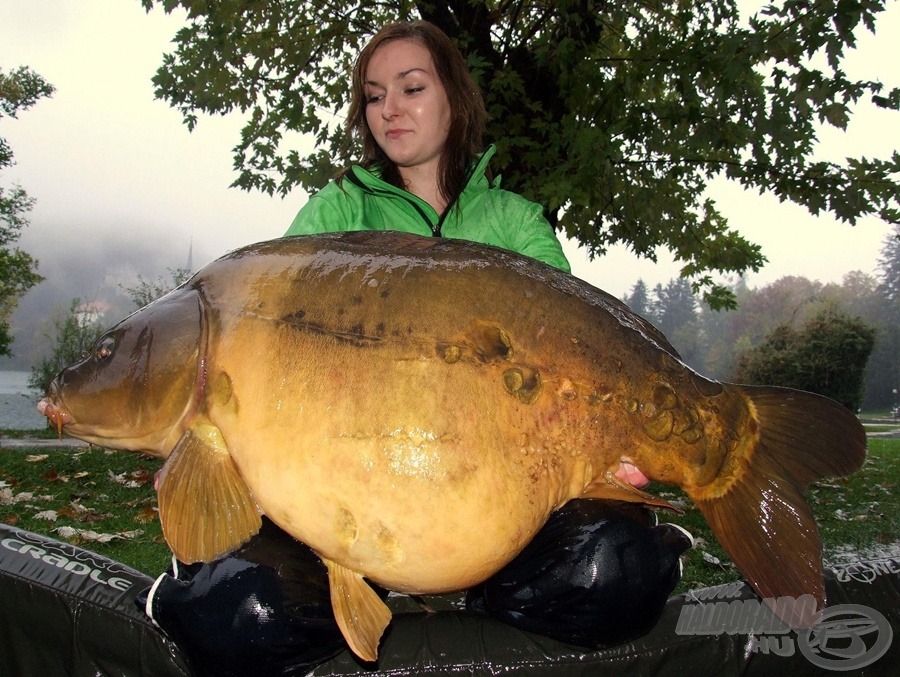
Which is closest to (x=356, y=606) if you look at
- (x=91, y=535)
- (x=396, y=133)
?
(x=396, y=133)

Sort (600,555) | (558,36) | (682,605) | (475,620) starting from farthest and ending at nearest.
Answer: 1. (558,36)
2. (682,605)
3. (475,620)
4. (600,555)

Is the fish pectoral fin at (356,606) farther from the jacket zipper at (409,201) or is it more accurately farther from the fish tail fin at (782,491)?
the jacket zipper at (409,201)

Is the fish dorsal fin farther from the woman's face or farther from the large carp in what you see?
the woman's face

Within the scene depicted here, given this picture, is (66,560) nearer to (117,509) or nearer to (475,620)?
(475,620)

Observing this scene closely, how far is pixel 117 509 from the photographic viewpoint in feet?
13.3

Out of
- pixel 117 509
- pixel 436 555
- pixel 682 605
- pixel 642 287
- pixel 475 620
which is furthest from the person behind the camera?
pixel 642 287

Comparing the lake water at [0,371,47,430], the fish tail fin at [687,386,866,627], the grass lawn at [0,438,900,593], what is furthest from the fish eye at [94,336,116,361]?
the lake water at [0,371,47,430]

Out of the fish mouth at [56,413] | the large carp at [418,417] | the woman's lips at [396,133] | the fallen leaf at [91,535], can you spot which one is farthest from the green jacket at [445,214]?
the fallen leaf at [91,535]

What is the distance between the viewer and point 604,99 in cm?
438

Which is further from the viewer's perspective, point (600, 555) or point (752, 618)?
point (752, 618)

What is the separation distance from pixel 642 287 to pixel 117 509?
52.1m

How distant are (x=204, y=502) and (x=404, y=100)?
1.23m

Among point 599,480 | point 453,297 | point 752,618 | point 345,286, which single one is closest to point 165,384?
point 345,286

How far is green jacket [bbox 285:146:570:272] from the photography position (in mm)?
1883
